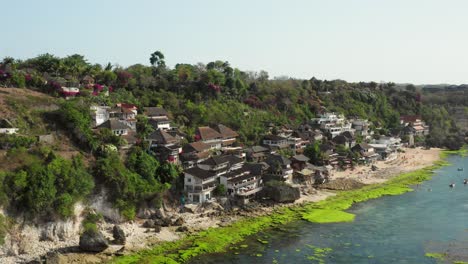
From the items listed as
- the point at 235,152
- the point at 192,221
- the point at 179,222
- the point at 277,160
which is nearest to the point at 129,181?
the point at 179,222

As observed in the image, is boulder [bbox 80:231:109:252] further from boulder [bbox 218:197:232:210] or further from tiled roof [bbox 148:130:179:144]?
tiled roof [bbox 148:130:179:144]

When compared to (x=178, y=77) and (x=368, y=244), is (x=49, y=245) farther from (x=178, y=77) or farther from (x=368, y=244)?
(x=178, y=77)

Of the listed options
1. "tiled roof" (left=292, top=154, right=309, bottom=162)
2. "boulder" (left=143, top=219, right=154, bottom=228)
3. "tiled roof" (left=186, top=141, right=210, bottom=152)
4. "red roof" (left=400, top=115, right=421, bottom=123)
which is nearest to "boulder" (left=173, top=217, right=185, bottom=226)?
"boulder" (left=143, top=219, right=154, bottom=228)

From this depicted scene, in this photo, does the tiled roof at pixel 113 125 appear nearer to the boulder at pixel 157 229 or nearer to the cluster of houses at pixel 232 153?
A: the cluster of houses at pixel 232 153

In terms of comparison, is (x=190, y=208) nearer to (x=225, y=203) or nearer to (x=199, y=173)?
(x=199, y=173)

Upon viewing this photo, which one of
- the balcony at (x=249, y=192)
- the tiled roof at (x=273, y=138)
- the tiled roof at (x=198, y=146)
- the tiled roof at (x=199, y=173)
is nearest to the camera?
the tiled roof at (x=199, y=173)

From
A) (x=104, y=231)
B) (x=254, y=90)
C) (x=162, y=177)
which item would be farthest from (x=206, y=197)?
(x=254, y=90)

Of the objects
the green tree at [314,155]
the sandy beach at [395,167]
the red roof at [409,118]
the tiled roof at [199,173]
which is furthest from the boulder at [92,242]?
the red roof at [409,118]
